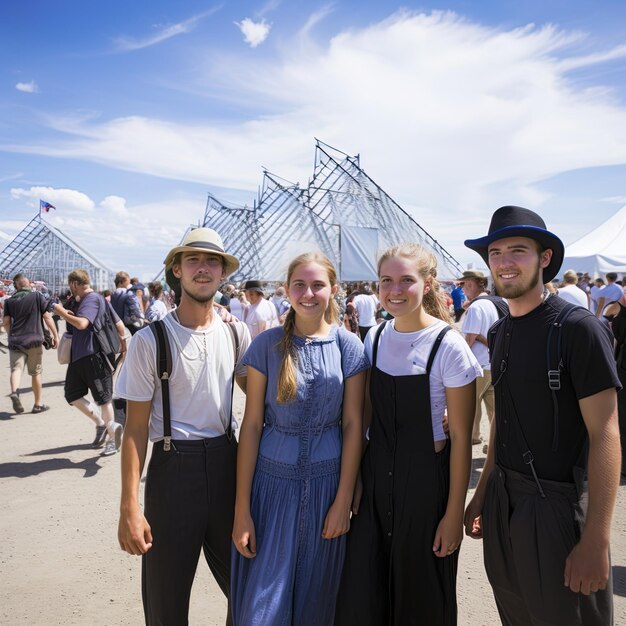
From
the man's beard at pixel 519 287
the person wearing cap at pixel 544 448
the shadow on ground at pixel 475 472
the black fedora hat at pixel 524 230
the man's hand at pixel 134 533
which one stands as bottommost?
the shadow on ground at pixel 475 472

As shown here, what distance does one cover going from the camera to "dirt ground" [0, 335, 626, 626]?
2.92 metres

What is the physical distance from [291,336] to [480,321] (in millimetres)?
3162

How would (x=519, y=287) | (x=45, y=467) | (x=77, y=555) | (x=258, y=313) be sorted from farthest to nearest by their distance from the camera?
(x=258, y=313), (x=45, y=467), (x=77, y=555), (x=519, y=287)

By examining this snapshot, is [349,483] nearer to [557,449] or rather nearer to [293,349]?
[293,349]

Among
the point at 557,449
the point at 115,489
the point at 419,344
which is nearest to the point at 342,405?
the point at 419,344

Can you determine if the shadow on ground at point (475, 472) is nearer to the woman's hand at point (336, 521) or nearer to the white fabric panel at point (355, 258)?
the woman's hand at point (336, 521)

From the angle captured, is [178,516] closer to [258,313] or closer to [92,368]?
[92,368]

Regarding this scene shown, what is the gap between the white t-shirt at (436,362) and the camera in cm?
212

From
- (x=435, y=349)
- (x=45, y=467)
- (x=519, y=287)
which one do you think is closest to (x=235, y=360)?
(x=435, y=349)

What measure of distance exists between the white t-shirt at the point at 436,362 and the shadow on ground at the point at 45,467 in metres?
4.14

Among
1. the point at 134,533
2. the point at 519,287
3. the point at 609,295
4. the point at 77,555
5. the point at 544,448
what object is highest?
the point at 609,295

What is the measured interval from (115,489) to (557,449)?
4.19 m

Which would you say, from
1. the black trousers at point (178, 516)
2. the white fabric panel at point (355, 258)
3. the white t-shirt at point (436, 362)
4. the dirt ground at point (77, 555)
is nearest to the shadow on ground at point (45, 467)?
the dirt ground at point (77, 555)

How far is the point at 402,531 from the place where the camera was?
6.88ft
